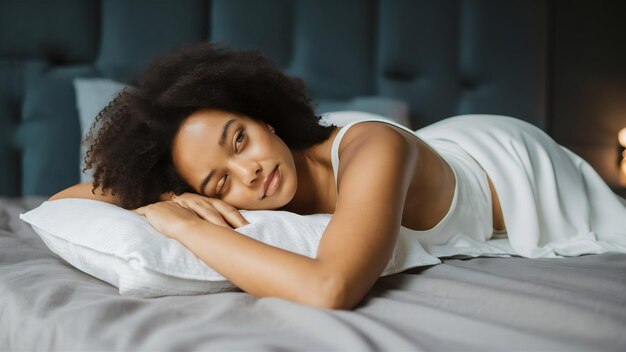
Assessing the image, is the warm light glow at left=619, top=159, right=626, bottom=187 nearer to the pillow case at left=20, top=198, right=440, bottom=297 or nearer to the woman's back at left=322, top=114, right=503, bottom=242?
the woman's back at left=322, top=114, right=503, bottom=242

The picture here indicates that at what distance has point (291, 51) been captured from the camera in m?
2.50

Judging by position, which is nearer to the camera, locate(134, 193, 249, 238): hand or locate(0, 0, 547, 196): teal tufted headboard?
locate(134, 193, 249, 238): hand

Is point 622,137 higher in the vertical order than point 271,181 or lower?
lower

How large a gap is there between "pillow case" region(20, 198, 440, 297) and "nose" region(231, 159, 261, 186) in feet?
0.30

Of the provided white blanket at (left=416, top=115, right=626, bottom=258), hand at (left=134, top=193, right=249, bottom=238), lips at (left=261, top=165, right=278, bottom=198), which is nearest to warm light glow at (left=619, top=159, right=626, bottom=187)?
white blanket at (left=416, top=115, right=626, bottom=258)

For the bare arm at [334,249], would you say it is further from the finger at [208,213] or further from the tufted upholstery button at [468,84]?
the tufted upholstery button at [468,84]

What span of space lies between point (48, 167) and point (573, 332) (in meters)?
1.79

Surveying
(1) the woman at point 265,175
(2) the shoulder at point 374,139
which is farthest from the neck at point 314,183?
(2) the shoulder at point 374,139

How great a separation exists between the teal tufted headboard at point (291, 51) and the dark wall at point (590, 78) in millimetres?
199

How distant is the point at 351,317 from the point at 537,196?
3.12ft

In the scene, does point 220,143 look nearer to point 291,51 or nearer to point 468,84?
point 291,51

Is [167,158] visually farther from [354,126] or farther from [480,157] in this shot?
[480,157]

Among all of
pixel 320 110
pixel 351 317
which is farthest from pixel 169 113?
pixel 320 110

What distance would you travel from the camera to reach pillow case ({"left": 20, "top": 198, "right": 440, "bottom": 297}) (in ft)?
3.08
